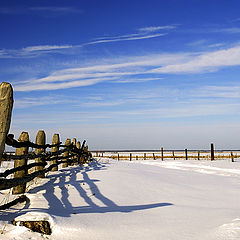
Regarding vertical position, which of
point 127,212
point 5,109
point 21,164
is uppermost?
point 5,109

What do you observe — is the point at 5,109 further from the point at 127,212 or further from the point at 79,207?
the point at 127,212

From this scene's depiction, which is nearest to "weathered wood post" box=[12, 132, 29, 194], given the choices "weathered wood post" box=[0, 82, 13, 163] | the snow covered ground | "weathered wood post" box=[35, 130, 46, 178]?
the snow covered ground

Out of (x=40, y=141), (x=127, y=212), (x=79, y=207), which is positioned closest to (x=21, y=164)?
(x=40, y=141)

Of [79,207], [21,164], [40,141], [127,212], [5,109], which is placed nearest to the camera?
[5,109]

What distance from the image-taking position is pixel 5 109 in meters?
3.00

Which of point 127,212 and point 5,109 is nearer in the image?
point 5,109

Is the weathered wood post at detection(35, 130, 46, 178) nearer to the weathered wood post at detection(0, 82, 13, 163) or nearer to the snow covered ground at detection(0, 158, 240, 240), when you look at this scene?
the snow covered ground at detection(0, 158, 240, 240)

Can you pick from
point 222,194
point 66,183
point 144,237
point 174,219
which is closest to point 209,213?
point 174,219

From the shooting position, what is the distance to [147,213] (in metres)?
3.96

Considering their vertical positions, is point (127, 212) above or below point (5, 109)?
below

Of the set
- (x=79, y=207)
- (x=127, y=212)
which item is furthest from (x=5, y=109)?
(x=127, y=212)

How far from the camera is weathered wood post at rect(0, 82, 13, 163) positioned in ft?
9.72

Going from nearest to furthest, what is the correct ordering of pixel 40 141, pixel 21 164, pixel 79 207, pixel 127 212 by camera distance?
1. pixel 127 212
2. pixel 79 207
3. pixel 21 164
4. pixel 40 141

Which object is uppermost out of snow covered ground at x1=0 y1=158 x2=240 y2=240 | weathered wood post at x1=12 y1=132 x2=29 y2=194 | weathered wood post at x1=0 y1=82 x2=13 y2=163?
weathered wood post at x1=0 y1=82 x2=13 y2=163
